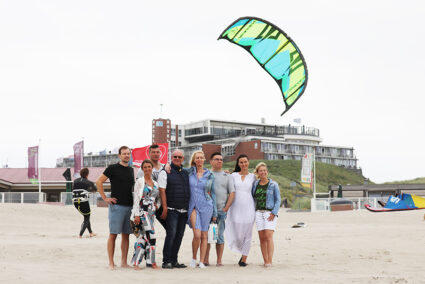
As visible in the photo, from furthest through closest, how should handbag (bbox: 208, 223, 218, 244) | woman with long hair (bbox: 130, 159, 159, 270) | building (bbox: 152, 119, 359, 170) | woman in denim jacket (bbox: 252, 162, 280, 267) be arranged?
building (bbox: 152, 119, 359, 170), woman in denim jacket (bbox: 252, 162, 280, 267), handbag (bbox: 208, 223, 218, 244), woman with long hair (bbox: 130, 159, 159, 270)

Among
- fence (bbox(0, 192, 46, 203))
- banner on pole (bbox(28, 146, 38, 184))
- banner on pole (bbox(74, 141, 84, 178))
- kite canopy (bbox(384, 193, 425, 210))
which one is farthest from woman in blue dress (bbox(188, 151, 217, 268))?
banner on pole (bbox(28, 146, 38, 184))

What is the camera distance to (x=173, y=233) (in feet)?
26.6

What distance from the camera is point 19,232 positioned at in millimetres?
17344

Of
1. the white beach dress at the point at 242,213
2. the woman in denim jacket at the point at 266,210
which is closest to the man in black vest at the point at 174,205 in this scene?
the white beach dress at the point at 242,213

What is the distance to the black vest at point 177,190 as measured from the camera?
807 cm

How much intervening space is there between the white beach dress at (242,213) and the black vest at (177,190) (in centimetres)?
81

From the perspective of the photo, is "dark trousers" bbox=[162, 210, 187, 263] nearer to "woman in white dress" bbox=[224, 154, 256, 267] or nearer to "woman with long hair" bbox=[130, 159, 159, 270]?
"woman with long hair" bbox=[130, 159, 159, 270]

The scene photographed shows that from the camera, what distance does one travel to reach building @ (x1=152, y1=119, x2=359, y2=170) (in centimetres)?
9262

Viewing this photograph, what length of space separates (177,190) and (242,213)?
110cm

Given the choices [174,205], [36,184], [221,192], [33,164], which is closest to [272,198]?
[221,192]

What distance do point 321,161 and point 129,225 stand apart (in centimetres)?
9598

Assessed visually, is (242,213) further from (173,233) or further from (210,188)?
(173,233)

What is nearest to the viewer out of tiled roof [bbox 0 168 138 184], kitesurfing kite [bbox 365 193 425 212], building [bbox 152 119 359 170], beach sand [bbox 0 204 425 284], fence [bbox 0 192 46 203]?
beach sand [bbox 0 204 425 284]

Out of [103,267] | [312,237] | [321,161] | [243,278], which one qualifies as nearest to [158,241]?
[312,237]
